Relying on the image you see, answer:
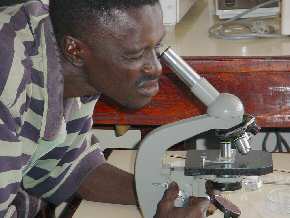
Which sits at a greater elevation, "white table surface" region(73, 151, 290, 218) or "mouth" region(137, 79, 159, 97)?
"mouth" region(137, 79, 159, 97)

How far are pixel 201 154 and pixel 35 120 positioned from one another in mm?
275

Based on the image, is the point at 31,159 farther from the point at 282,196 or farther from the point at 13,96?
the point at 282,196

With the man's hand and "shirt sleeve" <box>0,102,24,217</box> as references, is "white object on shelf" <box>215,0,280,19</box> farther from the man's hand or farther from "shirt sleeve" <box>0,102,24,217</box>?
"shirt sleeve" <box>0,102,24,217</box>

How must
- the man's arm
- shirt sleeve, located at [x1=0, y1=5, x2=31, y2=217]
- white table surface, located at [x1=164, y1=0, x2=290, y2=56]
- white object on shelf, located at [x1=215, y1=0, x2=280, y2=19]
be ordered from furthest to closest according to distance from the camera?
white object on shelf, located at [x1=215, y1=0, x2=280, y2=19] < white table surface, located at [x1=164, y1=0, x2=290, y2=56] < the man's arm < shirt sleeve, located at [x1=0, y1=5, x2=31, y2=217]

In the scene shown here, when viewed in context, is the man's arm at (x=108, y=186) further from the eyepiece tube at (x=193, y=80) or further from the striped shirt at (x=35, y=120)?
the eyepiece tube at (x=193, y=80)

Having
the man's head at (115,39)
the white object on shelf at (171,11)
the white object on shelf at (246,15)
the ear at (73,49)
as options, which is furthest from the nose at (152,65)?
the white object on shelf at (246,15)

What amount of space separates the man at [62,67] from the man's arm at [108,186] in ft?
0.44

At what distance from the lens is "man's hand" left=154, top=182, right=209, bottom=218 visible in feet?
3.07

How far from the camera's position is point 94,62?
0.94m

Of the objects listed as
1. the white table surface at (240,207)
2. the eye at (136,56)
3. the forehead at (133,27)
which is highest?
the forehead at (133,27)

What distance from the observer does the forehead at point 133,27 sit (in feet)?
2.91

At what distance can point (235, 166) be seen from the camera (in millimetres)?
917

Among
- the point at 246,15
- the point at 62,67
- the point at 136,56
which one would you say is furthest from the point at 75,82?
the point at 246,15

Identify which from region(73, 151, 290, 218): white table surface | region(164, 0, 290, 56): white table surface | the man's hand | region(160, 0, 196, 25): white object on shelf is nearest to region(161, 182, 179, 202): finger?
the man's hand
